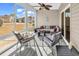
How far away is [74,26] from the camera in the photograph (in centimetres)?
440

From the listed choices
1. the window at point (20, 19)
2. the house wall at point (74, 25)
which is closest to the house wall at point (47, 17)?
the house wall at point (74, 25)

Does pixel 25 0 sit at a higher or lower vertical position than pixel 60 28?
higher

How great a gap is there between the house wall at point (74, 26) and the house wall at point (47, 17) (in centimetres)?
55

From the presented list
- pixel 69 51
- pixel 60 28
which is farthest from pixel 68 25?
pixel 69 51

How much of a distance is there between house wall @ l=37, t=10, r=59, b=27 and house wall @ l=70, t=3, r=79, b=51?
1.80ft

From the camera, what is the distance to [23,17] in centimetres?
421

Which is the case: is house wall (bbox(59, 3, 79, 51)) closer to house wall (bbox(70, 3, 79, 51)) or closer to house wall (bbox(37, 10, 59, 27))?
house wall (bbox(70, 3, 79, 51))

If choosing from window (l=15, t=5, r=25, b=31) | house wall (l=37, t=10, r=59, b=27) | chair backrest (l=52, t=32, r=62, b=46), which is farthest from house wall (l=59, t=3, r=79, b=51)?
window (l=15, t=5, r=25, b=31)

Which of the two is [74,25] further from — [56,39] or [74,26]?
[56,39]

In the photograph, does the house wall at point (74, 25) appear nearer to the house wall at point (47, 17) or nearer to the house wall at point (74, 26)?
the house wall at point (74, 26)

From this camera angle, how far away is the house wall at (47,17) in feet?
14.3

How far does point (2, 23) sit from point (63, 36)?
194 cm

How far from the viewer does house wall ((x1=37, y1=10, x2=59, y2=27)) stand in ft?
14.3

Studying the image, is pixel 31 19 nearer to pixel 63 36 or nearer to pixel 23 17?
pixel 23 17
